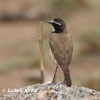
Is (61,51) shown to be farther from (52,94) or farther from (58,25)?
(52,94)

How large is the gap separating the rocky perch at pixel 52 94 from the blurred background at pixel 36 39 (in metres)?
4.29

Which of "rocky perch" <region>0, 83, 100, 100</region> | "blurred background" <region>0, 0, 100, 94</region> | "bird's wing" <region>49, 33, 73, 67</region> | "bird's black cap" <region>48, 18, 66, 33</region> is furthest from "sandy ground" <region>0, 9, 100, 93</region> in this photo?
"rocky perch" <region>0, 83, 100, 100</region>

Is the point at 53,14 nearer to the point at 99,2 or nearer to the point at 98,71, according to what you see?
the point at 99,2

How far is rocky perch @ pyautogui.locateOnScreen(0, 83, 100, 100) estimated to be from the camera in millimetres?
6094

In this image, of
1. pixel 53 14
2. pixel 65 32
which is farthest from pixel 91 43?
pixel 65 32

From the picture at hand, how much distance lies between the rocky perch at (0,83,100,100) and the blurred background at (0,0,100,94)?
169 inches

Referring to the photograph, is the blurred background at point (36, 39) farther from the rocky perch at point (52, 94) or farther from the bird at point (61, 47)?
the rocky perch at point (52, 94)

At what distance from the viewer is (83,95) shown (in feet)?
20.3

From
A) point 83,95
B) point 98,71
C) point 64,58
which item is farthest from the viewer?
point 98,71

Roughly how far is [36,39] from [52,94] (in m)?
8.75

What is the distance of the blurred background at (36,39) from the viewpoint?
12211 millimetres

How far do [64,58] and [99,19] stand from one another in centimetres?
941

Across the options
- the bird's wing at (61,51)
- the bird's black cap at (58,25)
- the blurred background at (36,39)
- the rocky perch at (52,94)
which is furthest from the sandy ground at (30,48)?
the rocky perch at (52,94)

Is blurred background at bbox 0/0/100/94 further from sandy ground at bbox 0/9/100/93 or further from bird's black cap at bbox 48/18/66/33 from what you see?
bird's black cap at bbox 48/18/66/33
